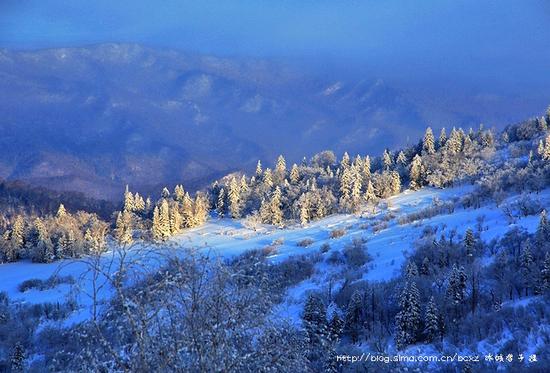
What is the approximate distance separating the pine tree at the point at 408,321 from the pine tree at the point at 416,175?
39838mm

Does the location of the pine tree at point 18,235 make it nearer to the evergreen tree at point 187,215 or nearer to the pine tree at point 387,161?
the evergreen tree at point 187,215

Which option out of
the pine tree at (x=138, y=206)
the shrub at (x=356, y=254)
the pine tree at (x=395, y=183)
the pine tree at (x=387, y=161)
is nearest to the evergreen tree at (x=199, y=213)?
the pine tree at (x=138, y=206)

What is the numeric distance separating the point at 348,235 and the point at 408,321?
24.6 m

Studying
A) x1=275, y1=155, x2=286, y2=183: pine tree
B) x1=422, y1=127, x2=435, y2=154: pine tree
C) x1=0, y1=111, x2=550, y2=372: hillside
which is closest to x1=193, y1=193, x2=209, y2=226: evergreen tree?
x1=0, y1=111, x2=550, y2=372: hillside

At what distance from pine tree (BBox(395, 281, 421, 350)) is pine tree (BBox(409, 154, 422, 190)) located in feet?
131

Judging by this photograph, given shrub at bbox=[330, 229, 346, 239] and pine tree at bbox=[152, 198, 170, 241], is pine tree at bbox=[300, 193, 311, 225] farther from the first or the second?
pine tree at bbox=[152, 198, 170, 241]

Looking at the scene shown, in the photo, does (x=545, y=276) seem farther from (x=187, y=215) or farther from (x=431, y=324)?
(x=187, y=215)

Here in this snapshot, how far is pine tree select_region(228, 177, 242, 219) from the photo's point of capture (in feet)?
206

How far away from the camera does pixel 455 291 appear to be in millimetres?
26562

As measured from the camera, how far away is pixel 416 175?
208 ft

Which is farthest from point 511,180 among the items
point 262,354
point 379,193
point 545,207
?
point 262,354

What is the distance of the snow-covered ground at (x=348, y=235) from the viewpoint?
121 feet

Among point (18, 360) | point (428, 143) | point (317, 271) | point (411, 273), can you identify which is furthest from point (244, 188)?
point (18, 360)

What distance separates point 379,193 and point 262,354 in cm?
5736
